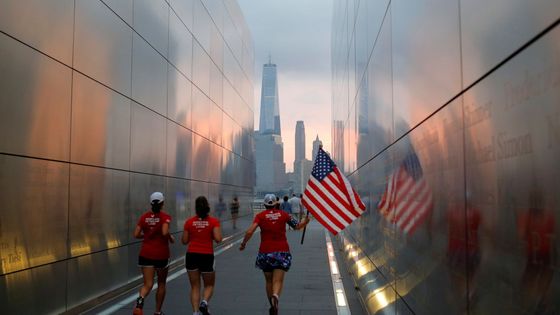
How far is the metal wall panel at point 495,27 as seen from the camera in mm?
2705

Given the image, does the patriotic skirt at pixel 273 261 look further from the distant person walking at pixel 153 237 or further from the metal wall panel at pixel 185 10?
the metal wall panel at pixel 185 10

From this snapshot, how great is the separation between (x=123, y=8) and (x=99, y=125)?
8.87ft

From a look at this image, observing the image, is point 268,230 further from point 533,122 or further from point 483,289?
point 533,122

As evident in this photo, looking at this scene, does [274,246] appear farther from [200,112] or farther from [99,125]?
[200,112]

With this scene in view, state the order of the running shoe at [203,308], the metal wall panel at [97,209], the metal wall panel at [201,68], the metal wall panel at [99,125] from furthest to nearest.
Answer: the metal wall panel at [201,68] < the metal wall panel at [99,125] < the metal wall panel at [97,209] < the running shoe at [203,308]

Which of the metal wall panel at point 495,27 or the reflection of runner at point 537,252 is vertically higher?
the metal wall panel at point 495,27

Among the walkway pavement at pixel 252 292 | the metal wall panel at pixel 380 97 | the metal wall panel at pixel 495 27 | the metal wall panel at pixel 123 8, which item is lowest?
the walkway pavement at pixel 252 292

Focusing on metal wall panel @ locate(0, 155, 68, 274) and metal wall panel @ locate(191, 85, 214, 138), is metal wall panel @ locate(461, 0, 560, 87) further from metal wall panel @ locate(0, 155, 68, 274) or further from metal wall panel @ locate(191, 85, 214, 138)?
metal wall panel @ locate(191, 85, 214, 138)

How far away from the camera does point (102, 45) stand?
33.5ft

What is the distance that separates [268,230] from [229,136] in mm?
18699

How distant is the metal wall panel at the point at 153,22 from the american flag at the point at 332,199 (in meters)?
5.95

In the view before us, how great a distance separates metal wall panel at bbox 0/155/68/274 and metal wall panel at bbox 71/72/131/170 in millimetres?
807

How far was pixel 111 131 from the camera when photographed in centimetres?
1071

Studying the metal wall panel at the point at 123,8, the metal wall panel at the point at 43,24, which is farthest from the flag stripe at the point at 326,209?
the metal wall panel at the point at 123,8
